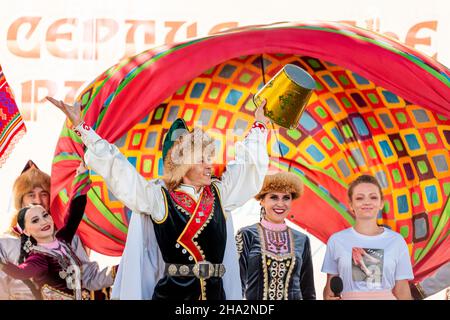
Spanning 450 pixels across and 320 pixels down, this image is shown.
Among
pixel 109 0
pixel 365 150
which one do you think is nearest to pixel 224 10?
pixel 109 0

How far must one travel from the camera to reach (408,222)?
5.52m

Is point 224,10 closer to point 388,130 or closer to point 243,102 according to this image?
point 243,102

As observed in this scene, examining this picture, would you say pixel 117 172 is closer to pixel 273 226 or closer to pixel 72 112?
pixel 72 112

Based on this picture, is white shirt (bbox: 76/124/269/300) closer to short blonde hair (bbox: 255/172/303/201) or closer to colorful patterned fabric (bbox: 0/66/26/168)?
short blonde hair (bbox: 255/172/303/201)

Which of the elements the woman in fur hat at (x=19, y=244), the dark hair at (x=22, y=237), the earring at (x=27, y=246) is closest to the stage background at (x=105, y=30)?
the woman in fur hat at (x=19, y=244)

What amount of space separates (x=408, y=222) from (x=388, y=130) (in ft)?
1.55

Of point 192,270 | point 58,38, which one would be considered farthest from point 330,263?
point 58,38

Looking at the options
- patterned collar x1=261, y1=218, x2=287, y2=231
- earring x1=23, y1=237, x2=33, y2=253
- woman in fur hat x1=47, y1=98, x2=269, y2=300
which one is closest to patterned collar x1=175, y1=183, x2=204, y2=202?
woman in fur hat x1=47, y1=98, x2=269, y2=300

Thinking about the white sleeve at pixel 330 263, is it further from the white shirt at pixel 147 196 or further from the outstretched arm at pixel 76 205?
the outstretched arm at pixel 76 205

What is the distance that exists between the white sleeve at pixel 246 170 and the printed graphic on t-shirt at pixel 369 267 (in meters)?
0.65

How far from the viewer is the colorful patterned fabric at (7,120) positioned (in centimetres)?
555

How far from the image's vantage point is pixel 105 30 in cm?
593

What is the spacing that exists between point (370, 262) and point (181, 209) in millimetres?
1018

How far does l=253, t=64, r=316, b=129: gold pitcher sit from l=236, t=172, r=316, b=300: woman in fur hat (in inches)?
16.9
